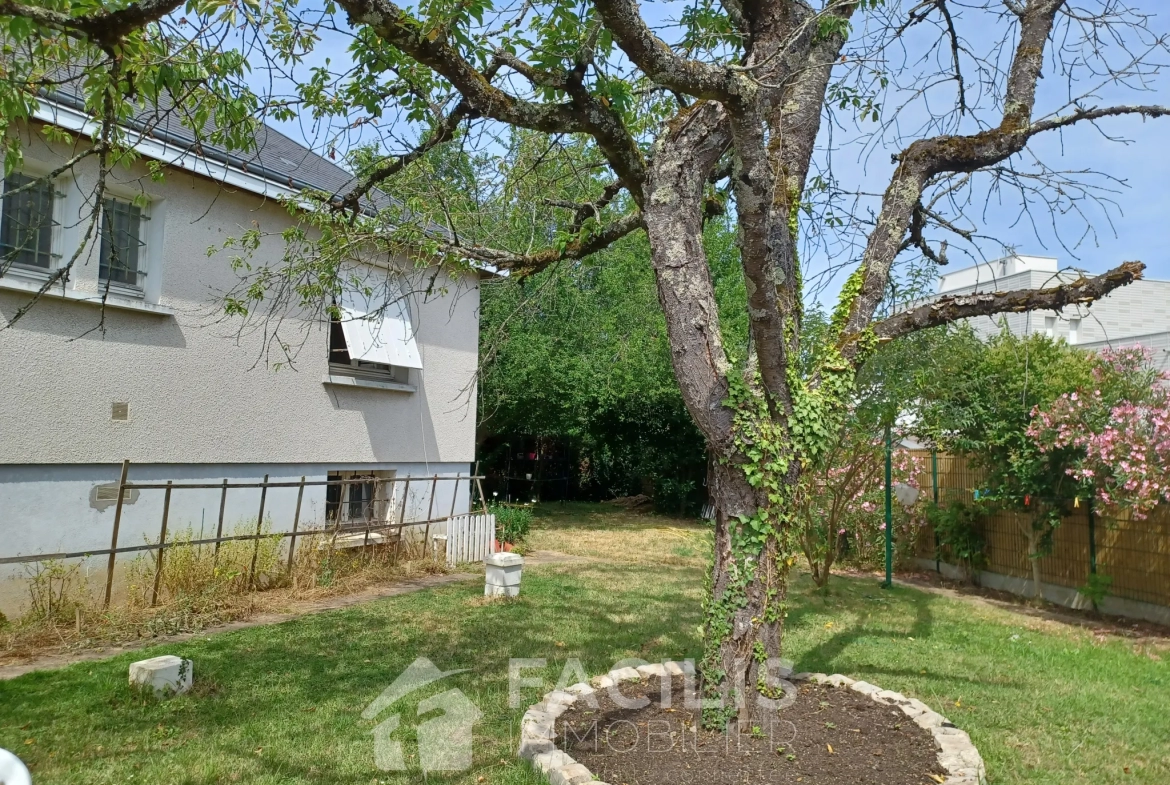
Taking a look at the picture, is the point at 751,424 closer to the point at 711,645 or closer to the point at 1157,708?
the point at 711,645

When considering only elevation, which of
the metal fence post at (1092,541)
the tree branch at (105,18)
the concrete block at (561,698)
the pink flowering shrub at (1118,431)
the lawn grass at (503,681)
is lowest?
the lawn grass at (503,681)

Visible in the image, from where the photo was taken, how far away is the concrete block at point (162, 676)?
17.0ft

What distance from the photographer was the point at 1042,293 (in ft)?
15.1

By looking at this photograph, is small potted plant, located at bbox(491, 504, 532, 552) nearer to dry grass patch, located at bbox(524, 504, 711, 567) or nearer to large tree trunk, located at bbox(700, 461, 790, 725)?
dry grass patch, located at bbox(524, 504, 711, 567)

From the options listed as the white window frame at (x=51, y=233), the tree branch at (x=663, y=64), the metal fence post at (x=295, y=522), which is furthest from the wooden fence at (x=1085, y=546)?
the white window frame at (x=51, y=233)

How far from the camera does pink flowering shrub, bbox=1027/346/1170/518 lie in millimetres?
7848

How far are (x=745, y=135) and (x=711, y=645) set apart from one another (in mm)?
2765

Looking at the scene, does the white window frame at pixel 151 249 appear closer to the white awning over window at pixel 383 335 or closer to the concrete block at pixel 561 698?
the white awning over window at pixel 383 335

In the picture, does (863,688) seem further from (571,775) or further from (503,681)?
(503,681)

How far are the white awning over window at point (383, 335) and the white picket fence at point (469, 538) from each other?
241 centimetres

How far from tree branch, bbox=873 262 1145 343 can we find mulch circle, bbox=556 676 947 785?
2299 mm

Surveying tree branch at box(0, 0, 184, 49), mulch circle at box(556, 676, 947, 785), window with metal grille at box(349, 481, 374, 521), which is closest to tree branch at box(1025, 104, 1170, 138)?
mulch circle at box(556, 676, 947, 785)

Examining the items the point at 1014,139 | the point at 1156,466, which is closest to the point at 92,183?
the point at 1014,139

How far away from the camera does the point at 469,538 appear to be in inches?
451
